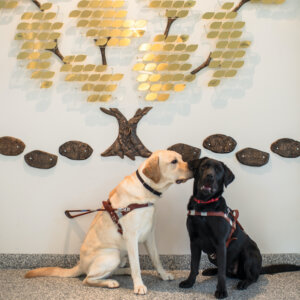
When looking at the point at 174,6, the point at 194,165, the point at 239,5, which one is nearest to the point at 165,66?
the point at 174,6

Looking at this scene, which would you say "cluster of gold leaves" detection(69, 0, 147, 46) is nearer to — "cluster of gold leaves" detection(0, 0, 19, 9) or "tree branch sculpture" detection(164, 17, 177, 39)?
"tree branch sculpture" detection(164, 17, 177, 39)

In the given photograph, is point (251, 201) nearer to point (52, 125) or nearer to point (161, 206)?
point (161, 206)

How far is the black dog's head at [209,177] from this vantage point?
257cm

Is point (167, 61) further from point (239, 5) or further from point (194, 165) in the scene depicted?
point (194, 165)

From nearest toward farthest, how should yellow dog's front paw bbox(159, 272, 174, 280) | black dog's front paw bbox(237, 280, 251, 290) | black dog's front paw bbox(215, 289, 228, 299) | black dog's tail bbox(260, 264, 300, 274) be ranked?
black dog's front paw bbox(215, 289, 228, 299) < black dog's front paw bbox(237, 280, 251, 290) < yellow dog's front paw bbox(159, 272, 174, 280) < black dog's tail bbox(260, 264, 300, 274)

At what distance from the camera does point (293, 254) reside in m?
3.13

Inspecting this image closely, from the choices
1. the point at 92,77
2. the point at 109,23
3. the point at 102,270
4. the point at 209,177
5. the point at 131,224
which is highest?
the point at 109,23

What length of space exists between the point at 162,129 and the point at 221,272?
1.17 metres

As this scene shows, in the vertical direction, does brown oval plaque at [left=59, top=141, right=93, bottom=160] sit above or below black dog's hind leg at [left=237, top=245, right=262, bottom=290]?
above

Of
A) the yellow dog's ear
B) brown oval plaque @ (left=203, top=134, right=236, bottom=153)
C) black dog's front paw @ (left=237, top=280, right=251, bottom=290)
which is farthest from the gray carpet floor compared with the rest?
brown oval plaque @ (left=203, top=134, right=236, bottom=153)

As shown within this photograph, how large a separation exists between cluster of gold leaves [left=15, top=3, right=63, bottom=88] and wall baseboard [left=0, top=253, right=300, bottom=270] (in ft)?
4.39

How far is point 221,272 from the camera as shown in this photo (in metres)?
2.52

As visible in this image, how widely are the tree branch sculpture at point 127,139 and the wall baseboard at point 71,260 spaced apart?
2.64ft

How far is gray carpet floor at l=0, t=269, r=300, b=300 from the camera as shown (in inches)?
99.1
